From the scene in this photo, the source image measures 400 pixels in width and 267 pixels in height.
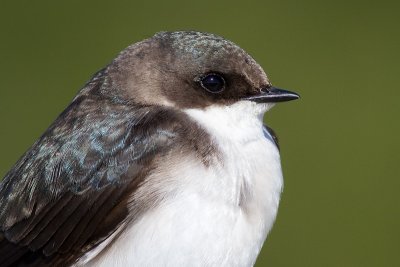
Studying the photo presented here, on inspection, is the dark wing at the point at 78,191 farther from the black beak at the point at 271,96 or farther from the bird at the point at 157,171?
→ the black beak at the point at 271,96

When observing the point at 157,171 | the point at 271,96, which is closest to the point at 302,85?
the point at 271,96

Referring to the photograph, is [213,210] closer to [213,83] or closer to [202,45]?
[213,83]

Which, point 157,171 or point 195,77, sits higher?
point 195,77

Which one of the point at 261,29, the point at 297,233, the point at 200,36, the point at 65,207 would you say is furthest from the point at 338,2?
the point at 65,207

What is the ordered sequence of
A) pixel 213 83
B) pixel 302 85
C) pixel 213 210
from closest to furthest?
pixel 213 210 → pixel 213 83 → pixel 302 85

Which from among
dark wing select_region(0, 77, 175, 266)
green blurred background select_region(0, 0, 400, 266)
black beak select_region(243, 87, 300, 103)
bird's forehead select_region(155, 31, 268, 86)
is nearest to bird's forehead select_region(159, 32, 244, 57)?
bird's forehead select_region(155, 31, 268, 86)

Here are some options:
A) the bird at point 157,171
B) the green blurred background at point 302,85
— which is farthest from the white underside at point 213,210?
the green blurred background at point 302,85

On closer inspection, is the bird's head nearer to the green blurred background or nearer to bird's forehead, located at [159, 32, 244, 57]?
bird's forehead, located at [159, 32, 244, 57]
